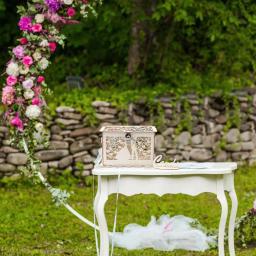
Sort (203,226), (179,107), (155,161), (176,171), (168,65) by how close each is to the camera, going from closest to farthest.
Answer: (176,171) → (155,161) → (203,226) → (179,107) → (168,65)

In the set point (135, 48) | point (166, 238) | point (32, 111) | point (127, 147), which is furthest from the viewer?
point (135, 48)

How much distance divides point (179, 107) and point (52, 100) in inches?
71.4

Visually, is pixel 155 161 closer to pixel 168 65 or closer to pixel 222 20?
pixel 222 20

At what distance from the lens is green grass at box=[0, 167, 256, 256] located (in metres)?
7.45

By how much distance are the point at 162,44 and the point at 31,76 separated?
6.20 meters

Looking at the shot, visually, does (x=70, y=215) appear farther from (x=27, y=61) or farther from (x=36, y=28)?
(x=36, y=28)

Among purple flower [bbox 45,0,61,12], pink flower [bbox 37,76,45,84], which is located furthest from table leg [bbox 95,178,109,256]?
purple flower [bbox 45,0,61,12]

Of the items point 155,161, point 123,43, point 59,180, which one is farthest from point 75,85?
point 155,161

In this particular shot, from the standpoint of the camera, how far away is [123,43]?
13016 mm

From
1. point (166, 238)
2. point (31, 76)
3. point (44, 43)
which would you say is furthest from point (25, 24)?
point (166, 238)

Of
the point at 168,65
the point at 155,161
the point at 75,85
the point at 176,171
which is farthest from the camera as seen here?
the point at 168,65

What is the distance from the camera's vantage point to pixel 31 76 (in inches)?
271

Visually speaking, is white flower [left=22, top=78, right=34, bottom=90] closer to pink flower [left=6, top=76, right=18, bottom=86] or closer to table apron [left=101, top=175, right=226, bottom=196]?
pink flower [left=6, top=76, right=18, bottom=86]

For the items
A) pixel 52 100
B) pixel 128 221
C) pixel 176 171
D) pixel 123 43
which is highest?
pixel 123 43
